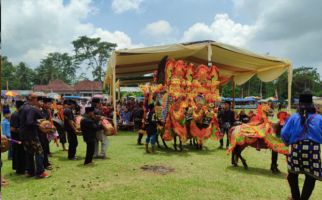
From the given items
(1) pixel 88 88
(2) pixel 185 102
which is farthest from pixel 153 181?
(1) pixel 88 88

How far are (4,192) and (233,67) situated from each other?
13411mm

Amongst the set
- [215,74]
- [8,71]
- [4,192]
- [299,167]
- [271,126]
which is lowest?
[4,192]

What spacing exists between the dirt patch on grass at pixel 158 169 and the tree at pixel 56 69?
77.3 m

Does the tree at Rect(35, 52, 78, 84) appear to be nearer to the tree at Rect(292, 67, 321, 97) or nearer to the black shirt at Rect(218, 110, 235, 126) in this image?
the tree at Rect(292, 67, 321, 97)

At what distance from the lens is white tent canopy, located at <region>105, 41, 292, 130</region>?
476 inches

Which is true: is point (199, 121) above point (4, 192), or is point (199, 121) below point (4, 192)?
above

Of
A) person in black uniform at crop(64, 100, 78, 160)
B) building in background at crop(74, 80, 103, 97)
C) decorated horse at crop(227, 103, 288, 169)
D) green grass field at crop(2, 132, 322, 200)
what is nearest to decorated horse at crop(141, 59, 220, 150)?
green grass field at crop(2, 132, 322, 200)

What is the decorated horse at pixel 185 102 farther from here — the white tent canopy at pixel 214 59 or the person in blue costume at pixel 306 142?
the person in blue costume at pixel 306 142

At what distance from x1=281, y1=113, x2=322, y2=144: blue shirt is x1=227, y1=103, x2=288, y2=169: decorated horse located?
2.05m

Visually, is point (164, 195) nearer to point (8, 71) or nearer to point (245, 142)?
point (245, 142)

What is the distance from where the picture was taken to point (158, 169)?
283 inches

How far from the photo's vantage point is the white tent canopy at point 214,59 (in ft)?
39.7

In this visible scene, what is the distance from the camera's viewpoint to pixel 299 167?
4656 millimetres

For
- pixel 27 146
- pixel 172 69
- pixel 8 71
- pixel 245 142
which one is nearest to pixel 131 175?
pixel 27 146
